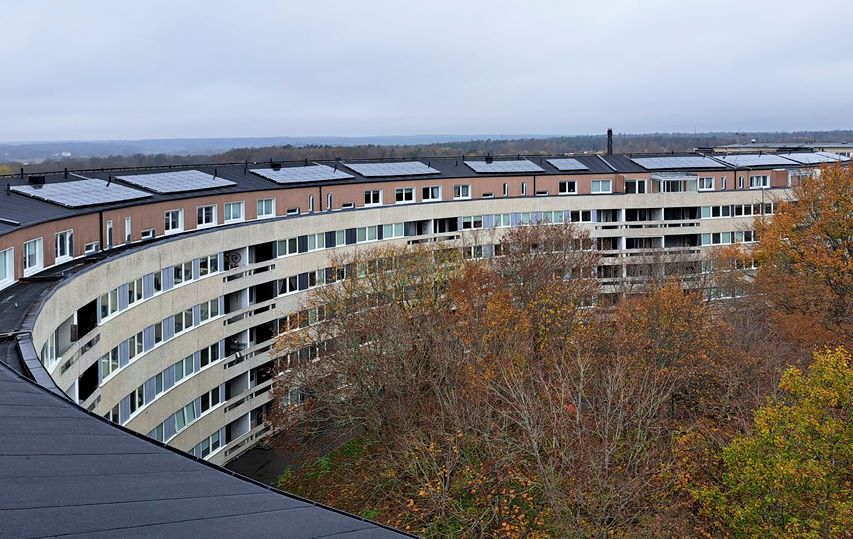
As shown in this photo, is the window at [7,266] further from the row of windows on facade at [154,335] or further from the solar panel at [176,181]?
the solar panel at [176,181]

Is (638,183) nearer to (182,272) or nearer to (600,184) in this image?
(600,184)

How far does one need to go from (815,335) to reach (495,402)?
17.2 meters

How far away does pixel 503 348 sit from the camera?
41.6 meters

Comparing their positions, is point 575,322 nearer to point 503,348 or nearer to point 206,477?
point 503,348

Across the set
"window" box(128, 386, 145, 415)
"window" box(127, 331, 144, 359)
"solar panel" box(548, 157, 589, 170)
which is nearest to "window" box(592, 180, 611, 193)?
"solar panel" box(548, 157, 589, 170)

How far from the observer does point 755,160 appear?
92.1 metres

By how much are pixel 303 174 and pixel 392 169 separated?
392 inches

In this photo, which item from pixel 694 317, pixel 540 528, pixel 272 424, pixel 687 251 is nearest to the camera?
pixel 540 528

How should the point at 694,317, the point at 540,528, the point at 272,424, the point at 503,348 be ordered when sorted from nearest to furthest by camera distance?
the point at 540,528
the point at 503,348
the point at 694,317
the point at 272,424

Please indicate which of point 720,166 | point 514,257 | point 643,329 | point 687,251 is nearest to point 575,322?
point 643,329

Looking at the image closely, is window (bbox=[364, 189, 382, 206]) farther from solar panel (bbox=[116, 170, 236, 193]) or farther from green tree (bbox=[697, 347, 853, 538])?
green tree (bbox=[697, 347, 853, 538])

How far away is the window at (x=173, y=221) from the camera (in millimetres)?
49844

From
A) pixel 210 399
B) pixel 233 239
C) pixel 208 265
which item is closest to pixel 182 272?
pixel 208 265

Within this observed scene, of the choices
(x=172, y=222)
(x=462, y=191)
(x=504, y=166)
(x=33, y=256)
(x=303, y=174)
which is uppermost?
(x=504, y=166)
